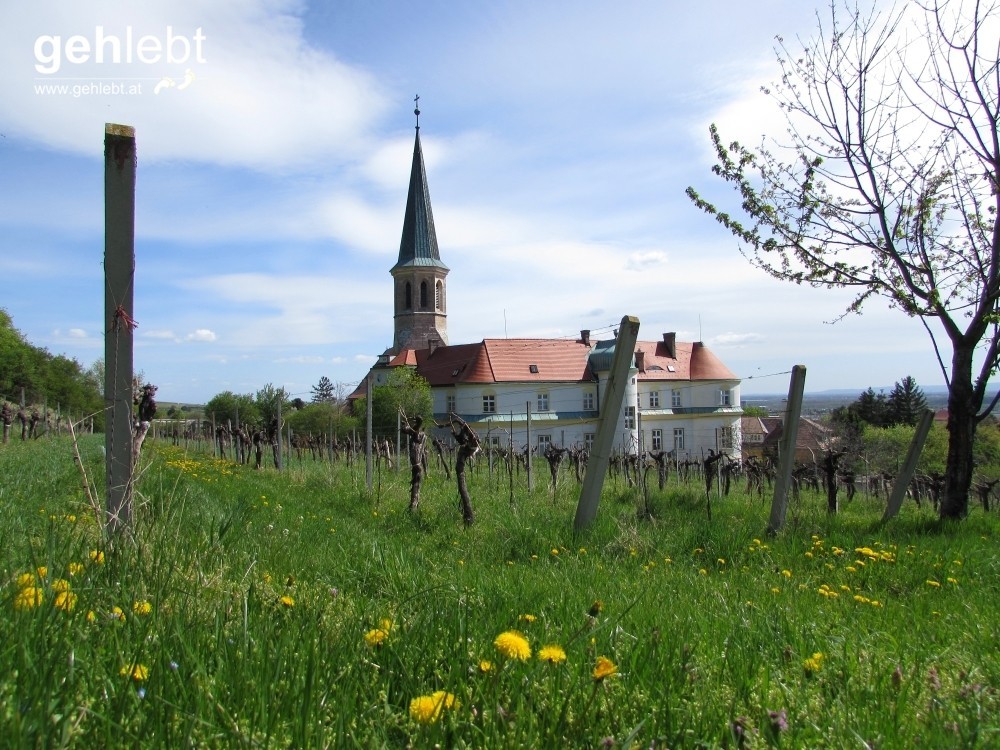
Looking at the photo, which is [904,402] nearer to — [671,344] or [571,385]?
[671,344]

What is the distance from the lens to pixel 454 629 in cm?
264

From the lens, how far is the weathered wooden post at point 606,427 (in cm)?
696

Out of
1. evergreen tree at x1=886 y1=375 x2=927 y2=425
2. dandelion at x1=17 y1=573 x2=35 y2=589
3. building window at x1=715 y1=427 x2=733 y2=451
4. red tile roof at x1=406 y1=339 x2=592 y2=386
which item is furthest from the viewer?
evergreen tree at x1=886 y1=375 x2=927 y2=425

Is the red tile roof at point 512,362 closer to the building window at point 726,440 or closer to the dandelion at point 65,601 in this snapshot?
the building window at point 726,440

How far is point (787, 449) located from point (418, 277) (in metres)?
77.9

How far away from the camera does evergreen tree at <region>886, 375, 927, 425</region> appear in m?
80.7

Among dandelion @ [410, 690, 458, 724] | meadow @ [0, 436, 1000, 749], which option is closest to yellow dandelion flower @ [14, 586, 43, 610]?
meadow @ [0, 436, 1000, 749]

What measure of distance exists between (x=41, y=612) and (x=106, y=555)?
91 centimetres

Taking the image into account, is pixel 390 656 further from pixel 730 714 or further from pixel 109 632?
pixel 730 714

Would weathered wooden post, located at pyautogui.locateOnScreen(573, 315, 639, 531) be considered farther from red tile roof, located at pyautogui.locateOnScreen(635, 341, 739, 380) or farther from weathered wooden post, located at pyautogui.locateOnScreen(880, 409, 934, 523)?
red tile roof, located at pyautogui.locateOnScreen(635, 341, 739, 380)

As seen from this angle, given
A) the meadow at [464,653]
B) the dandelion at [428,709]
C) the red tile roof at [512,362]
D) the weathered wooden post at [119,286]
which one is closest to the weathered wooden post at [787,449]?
the meadow at [464,653]

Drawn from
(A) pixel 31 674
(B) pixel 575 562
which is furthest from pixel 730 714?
(B) pixel 575 562

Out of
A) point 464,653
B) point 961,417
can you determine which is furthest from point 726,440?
point 464,653

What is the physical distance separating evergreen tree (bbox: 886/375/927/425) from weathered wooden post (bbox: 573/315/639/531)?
83.4 meters
